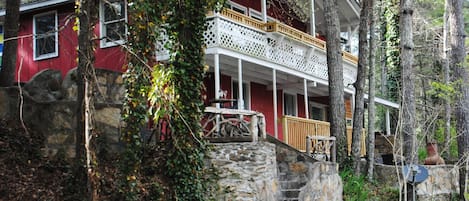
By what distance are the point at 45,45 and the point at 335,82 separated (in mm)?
→ 9139

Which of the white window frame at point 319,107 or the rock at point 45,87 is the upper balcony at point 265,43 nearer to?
the rock at point 45,87

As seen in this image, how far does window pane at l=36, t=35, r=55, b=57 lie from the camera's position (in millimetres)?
17672

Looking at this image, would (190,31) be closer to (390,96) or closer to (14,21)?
(14,21)

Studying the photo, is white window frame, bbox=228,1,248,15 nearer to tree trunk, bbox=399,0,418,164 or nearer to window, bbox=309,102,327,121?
tree trunk, bbox=399,0,418,164

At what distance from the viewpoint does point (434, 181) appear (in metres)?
16.3

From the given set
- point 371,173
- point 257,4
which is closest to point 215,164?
point 371,173

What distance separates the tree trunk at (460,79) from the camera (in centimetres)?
1652

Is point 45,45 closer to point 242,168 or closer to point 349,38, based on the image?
point 242,168

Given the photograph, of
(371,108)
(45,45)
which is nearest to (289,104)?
(371,108)

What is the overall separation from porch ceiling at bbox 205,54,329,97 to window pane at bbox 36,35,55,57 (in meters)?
5.28

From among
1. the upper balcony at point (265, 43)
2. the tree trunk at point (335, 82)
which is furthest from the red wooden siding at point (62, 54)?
the tree trunk at point (335, 82)

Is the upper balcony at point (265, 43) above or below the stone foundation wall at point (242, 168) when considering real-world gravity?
above

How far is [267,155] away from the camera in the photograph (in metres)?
10.8

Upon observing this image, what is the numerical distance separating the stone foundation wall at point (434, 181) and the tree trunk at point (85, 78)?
33.5 ft
